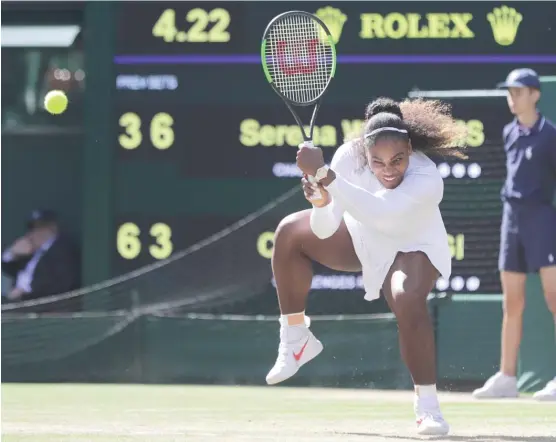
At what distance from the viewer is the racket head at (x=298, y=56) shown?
21.3 ft

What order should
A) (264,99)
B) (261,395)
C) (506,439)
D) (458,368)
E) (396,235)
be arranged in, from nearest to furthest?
(506,439) < (396,235) < (261,395) < (458,368) < (264,99)

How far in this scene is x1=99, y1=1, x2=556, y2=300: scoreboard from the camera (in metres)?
9.68

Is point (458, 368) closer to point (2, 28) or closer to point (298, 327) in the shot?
point (298, 327)

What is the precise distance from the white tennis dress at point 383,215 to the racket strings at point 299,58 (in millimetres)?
342

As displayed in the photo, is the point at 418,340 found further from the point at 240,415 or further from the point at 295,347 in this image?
the point at 240,415

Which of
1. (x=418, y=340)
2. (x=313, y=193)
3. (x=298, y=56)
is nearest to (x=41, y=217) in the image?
(x=298, y=56)

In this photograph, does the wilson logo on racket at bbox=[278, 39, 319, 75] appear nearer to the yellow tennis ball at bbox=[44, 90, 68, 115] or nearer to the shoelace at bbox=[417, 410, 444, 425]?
the shoelace at bbox=[417, 410, 444, 425]

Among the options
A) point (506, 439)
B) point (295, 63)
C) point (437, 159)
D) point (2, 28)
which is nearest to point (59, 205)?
point (2, 28)

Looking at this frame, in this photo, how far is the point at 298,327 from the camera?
21.2 ft

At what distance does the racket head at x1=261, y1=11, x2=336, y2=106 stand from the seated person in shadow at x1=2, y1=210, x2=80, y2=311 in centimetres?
389

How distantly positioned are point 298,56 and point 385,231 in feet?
3.01

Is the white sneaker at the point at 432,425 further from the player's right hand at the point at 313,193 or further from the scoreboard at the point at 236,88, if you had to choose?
the scoreboard at the point at 236,88

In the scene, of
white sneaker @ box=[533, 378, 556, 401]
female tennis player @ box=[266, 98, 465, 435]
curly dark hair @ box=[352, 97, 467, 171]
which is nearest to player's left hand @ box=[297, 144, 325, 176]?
female tennis player @ box=[266, 98, 465, 435]

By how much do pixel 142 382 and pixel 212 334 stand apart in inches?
19.6
